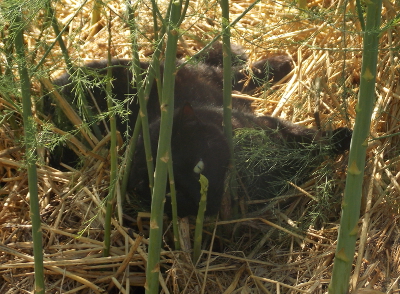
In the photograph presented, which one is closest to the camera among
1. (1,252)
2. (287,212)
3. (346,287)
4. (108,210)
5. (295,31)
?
(346,287)

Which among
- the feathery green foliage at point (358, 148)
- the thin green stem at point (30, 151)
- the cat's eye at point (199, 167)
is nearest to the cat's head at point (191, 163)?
the cat's eye at point (199, 167)

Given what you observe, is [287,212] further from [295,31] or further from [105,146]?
[295,31]

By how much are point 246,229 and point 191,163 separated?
425 millimetres

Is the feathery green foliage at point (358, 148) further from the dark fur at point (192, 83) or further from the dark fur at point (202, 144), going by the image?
the dark fur at point (192, 83)

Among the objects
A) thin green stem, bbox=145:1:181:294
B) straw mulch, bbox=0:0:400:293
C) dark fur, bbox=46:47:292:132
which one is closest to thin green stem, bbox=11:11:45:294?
straw mulch, bbox=0:0:400:293

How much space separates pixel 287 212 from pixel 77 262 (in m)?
1.04

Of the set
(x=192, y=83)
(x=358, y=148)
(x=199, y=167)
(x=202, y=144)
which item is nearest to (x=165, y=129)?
(x=358, y=148)

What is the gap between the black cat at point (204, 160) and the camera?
7.98 feet

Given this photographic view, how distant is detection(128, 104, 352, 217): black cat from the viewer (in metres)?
2.43

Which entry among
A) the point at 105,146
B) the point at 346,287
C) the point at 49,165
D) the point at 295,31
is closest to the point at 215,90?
the point at 295,31

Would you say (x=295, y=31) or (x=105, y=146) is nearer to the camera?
(x=105, y=146)

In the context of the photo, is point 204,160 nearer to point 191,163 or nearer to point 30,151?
point 191,163

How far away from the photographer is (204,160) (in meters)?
2.49

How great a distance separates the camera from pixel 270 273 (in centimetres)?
216
